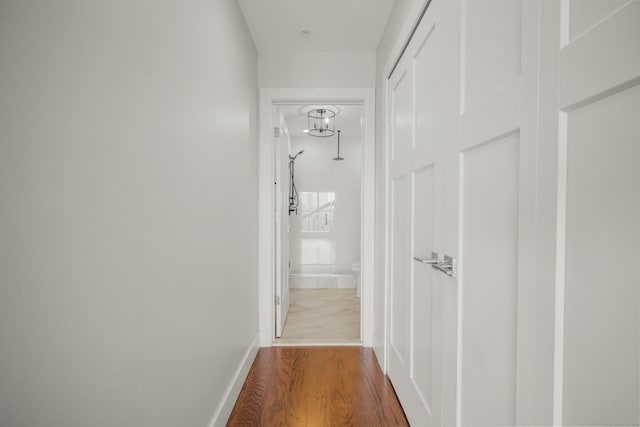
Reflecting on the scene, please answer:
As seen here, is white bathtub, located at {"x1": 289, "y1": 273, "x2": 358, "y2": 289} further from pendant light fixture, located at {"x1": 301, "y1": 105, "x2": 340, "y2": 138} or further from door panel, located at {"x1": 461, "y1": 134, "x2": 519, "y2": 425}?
door panel, located at {"x1": 461, "y1": 134, "x2": 519, "y2": 425}

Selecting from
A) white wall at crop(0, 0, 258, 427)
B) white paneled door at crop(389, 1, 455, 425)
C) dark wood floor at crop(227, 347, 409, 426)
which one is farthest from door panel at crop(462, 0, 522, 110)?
dark wood floor at crop(227, 347, 409, 426)

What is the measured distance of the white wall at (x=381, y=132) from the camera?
6.14 ft

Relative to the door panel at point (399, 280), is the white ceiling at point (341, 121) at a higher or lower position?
higher

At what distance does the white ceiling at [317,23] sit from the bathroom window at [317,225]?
114 inches

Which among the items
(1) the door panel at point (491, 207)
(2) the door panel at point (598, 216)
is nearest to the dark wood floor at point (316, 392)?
(1) the door panel at point (491, 207)

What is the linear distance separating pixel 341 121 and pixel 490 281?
3918 millimetres

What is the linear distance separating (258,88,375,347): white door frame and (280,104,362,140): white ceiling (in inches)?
49.8

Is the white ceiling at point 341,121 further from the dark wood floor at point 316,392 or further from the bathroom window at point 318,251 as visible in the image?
the dark wood floor at point 316,392

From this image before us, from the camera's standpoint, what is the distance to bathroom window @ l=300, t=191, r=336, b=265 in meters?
5.26

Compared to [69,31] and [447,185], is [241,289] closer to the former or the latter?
[447,185]

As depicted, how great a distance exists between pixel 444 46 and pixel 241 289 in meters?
1.76

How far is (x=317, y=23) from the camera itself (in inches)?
88.0

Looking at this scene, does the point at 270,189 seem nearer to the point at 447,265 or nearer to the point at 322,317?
the point at 322,317

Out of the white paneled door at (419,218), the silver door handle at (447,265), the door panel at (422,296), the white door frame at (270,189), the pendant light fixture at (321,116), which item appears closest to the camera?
the silver door handle at (447,265)
